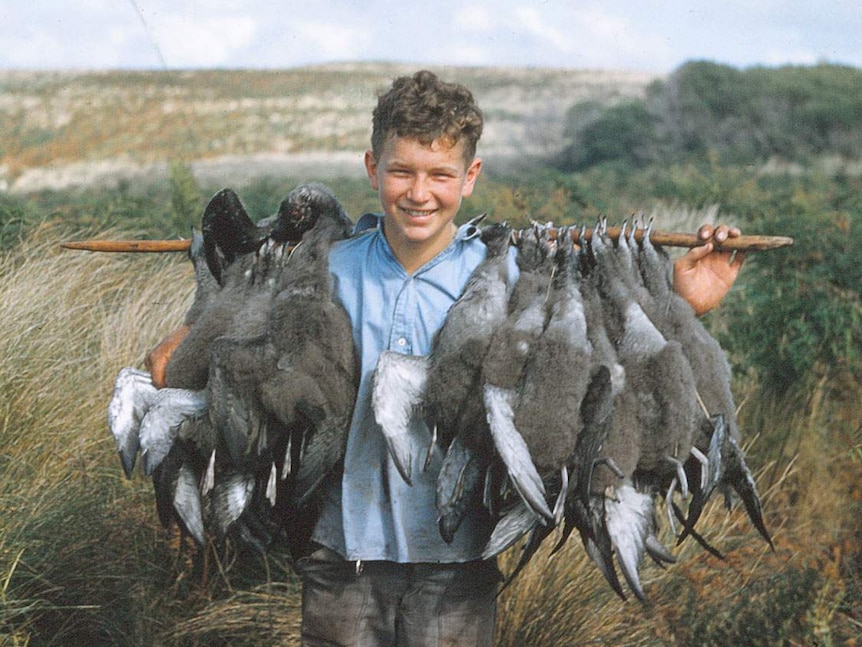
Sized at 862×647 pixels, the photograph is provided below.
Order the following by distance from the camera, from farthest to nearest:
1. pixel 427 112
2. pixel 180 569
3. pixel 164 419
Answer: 1. pixel 180 569
2. pixel 164 419
3. pixel 427 112

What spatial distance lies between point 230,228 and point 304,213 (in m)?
0.22

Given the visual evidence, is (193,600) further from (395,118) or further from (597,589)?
(395,118)

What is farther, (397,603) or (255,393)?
Result: (397,603)

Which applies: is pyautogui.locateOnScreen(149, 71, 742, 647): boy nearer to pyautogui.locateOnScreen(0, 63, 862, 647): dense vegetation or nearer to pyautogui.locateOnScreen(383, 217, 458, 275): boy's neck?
pyautogui.locateOnScreen(383, 217, 458, 275): boy's neck

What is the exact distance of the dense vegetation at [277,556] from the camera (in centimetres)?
408

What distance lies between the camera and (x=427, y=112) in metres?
2.68

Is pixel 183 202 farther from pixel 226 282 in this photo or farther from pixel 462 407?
pixel 462 407

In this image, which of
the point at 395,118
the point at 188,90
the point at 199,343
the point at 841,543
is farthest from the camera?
the point at 188,90

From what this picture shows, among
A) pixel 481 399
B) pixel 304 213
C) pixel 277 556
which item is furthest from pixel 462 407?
pixel 277 556

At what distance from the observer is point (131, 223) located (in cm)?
888

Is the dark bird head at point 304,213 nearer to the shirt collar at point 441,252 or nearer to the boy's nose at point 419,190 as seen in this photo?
the shirt collar at point 441,252

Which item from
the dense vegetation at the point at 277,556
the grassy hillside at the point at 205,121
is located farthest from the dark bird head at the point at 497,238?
the grassy hillside at the point at 205,121

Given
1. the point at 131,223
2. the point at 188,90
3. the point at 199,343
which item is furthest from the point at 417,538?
the point at 188,90

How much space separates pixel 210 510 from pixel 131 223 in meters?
6.48
